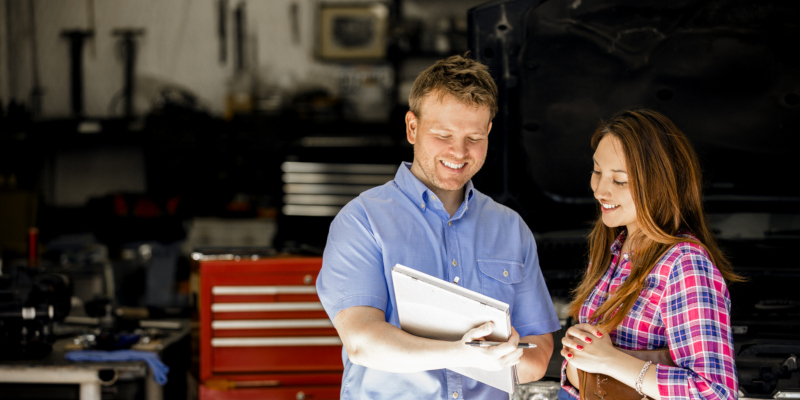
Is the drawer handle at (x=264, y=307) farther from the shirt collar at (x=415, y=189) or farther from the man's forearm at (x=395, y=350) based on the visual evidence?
the man's forearm at (x=395, y=350)

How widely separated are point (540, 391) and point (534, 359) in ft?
1.77

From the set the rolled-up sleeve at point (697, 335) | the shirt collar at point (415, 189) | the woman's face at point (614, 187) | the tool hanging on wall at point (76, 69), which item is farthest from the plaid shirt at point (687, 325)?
the tool hanging on wall at point (76, 69)

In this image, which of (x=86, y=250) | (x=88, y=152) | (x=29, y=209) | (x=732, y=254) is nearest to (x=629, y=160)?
(x=732, y=254)

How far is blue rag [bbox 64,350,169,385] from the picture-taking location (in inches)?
85.0

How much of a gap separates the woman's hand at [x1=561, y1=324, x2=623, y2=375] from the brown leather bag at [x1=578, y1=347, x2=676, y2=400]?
0.07 ft

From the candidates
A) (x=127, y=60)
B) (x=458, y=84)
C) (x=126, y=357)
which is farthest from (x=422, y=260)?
(x=127, y=60)

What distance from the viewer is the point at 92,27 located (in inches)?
196

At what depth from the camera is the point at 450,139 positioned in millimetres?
1246

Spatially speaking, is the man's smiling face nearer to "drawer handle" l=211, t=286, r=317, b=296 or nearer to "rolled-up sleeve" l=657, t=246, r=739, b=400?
"rolled-up sleeve" l=657, t=246, r=739, b=400

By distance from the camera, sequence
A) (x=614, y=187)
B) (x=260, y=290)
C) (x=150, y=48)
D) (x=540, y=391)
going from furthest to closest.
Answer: (x=150, y=48)
(x=260, y=290)
(x=540, y=391)
(x=614, y=187)

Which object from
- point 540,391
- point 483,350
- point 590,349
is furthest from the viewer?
point 540,391

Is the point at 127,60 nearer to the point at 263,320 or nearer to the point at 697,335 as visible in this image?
the point at 263,320

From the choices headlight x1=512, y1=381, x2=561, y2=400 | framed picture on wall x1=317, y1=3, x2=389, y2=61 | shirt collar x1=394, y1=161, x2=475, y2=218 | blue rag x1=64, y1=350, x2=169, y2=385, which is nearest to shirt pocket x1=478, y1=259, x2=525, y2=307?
shirt collar x1=394, y1=161, x2=475, y2=218

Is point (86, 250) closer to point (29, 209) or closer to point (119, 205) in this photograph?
point (119, 205)
